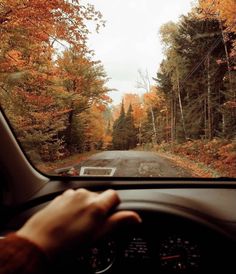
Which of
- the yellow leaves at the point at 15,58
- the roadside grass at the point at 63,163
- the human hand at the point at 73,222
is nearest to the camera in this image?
the human hand at the point at 73,222

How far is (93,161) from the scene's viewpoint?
4.36m

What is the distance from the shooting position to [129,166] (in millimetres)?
4137

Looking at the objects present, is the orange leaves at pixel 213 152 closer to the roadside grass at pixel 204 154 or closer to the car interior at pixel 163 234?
the roadside grass at pixel 204 154

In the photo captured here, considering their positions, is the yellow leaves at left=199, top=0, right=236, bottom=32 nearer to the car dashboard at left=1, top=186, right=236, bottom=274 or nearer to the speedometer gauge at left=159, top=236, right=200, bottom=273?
the car dashboard at left=1, top=186, right=236, bottom=274

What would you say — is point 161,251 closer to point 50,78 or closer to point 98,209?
point 98,209

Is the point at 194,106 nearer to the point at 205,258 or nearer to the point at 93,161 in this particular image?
the point at 93,161

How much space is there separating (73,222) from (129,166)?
3.42 meters

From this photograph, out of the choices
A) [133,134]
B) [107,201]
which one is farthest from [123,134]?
[107,201]

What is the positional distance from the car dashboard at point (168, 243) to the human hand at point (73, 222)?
6.02 feet

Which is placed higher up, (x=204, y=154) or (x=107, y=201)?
(x=107, y=201)

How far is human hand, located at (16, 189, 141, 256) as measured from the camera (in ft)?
2.27

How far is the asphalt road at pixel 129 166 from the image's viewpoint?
3721 mm

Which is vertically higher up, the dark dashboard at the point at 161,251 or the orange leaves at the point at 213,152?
the orange leaves at the point at 213,152

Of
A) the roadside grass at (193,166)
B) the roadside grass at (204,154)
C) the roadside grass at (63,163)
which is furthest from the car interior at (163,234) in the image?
the roadside grass at (204,154)
